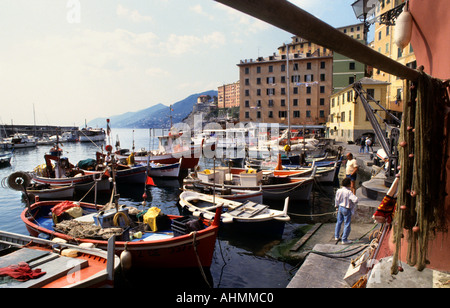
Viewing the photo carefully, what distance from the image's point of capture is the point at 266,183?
1695 centimetres

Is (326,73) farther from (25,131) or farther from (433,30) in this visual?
(25,131)

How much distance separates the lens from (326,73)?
6600cm

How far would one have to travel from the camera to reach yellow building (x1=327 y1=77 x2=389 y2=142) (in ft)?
116

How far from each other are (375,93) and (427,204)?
37984mm

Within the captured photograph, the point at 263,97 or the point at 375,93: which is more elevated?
the point at 263,97

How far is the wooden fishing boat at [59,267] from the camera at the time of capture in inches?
224

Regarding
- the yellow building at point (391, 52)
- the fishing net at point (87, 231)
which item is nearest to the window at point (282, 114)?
the yellow building at point (391, 52)

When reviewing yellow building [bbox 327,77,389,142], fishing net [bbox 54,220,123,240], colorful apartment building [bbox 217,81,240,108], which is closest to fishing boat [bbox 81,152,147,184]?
fishing net [bbox 54,220,123,240]

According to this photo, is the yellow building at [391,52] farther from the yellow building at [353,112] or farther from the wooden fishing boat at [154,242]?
the wooden fishing boat at [154,242]

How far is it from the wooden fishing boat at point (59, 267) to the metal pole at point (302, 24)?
6.22m

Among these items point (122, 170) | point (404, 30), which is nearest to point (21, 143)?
point (122, 170)
